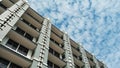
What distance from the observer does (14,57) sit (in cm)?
1541

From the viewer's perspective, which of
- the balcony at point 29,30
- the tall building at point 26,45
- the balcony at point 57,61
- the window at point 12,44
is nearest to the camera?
the tall building at point 26,45

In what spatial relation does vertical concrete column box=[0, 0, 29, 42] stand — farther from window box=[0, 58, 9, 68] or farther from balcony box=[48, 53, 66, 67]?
balcony box=[48, 53, 66, 67]

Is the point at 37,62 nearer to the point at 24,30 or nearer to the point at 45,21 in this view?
the point at 24,30

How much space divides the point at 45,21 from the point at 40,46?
374 inches

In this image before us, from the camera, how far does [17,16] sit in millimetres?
20406

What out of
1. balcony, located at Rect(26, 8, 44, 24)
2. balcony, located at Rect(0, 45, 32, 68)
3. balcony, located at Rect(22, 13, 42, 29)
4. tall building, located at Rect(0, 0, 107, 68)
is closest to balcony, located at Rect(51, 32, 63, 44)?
tall building, located at Rect(0, 0, 107, 68)

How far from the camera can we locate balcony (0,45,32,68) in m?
14.9

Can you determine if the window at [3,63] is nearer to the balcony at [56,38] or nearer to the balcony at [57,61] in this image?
the balcony at [57,61]

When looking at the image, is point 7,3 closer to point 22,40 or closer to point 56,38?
point 22,40

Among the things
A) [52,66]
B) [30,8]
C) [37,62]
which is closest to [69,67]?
[52,66]

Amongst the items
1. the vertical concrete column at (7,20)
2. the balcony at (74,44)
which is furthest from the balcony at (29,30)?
the balcony at (74,44)

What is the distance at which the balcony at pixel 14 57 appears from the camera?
14.9 metres

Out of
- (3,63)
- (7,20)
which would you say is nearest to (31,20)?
(7,20)

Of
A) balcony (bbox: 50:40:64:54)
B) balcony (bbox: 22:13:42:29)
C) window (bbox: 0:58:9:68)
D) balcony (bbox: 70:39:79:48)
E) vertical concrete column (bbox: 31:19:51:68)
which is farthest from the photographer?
balcony (bbox: 70:39:79:48)
